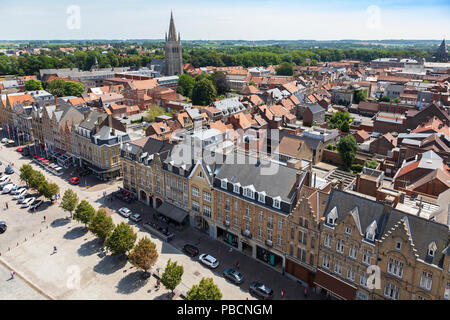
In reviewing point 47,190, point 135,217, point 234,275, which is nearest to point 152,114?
point 47,190

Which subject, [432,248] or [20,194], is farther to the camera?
[20,194]

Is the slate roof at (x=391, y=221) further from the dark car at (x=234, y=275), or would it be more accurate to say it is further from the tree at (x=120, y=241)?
the tree at (x=120, y=241)

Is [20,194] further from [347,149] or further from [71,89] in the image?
[71,89]

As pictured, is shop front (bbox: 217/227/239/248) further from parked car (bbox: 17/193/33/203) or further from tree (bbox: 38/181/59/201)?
parked car (bbox: 17/193/33/203)

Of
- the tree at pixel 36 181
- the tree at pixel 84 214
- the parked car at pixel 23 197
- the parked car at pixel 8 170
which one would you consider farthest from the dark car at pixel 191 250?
the parked car at pixel 8 170

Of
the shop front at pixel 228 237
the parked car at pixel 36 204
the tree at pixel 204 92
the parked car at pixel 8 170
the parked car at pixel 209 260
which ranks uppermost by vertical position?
the tree at pixel 204 92

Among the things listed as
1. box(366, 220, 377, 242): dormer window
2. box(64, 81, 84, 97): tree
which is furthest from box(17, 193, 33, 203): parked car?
box(64, 81, 84, 97): tree
